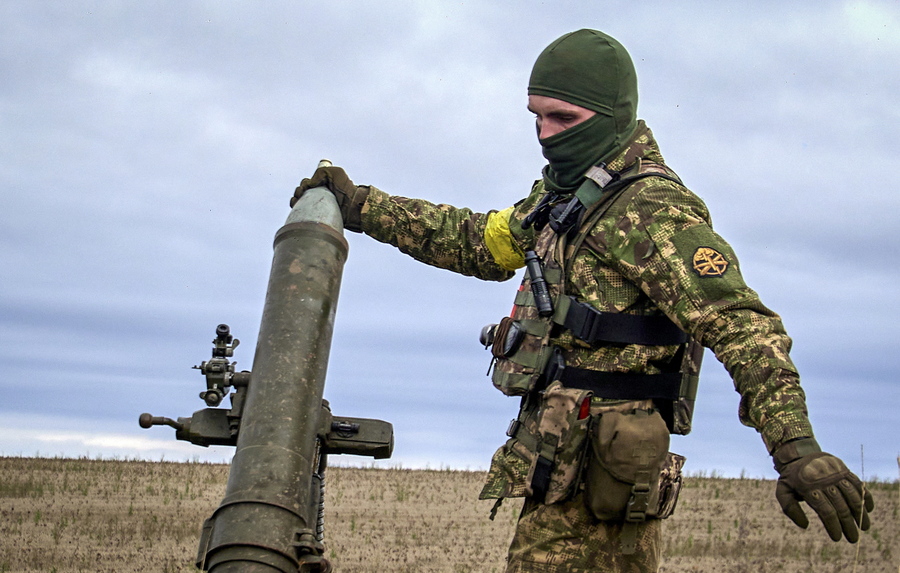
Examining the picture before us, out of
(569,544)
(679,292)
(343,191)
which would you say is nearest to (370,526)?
(343,191)

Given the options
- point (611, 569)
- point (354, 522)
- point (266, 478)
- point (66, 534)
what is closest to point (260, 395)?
point (266, 478)

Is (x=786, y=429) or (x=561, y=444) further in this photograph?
(x=561, y=444)

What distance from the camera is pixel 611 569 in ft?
14.2

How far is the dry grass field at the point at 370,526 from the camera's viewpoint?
9.55m

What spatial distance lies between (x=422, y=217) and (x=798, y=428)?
2.66m

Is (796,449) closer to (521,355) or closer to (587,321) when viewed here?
(587,321)

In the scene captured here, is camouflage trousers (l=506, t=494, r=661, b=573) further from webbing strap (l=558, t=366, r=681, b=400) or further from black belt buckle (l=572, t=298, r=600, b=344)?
black belt buckle (l=572, t=298, r=600, b=344)

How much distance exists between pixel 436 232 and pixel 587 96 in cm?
141

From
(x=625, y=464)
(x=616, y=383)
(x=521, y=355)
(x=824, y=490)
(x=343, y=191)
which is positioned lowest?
(x=824, y=490)

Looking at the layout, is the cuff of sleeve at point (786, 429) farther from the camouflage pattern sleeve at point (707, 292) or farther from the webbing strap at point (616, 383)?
the webbing strap at point (616, 383)

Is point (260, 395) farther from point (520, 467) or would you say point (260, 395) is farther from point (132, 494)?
point (132, 494)

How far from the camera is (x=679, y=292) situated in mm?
4184

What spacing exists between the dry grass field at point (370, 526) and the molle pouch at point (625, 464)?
5317 millimetres

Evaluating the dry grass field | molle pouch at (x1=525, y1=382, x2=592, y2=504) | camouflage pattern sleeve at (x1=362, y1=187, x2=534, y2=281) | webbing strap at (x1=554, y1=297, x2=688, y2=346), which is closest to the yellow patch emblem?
webbing strap at (x1=554, y1=297, x2=688, y2=346)
